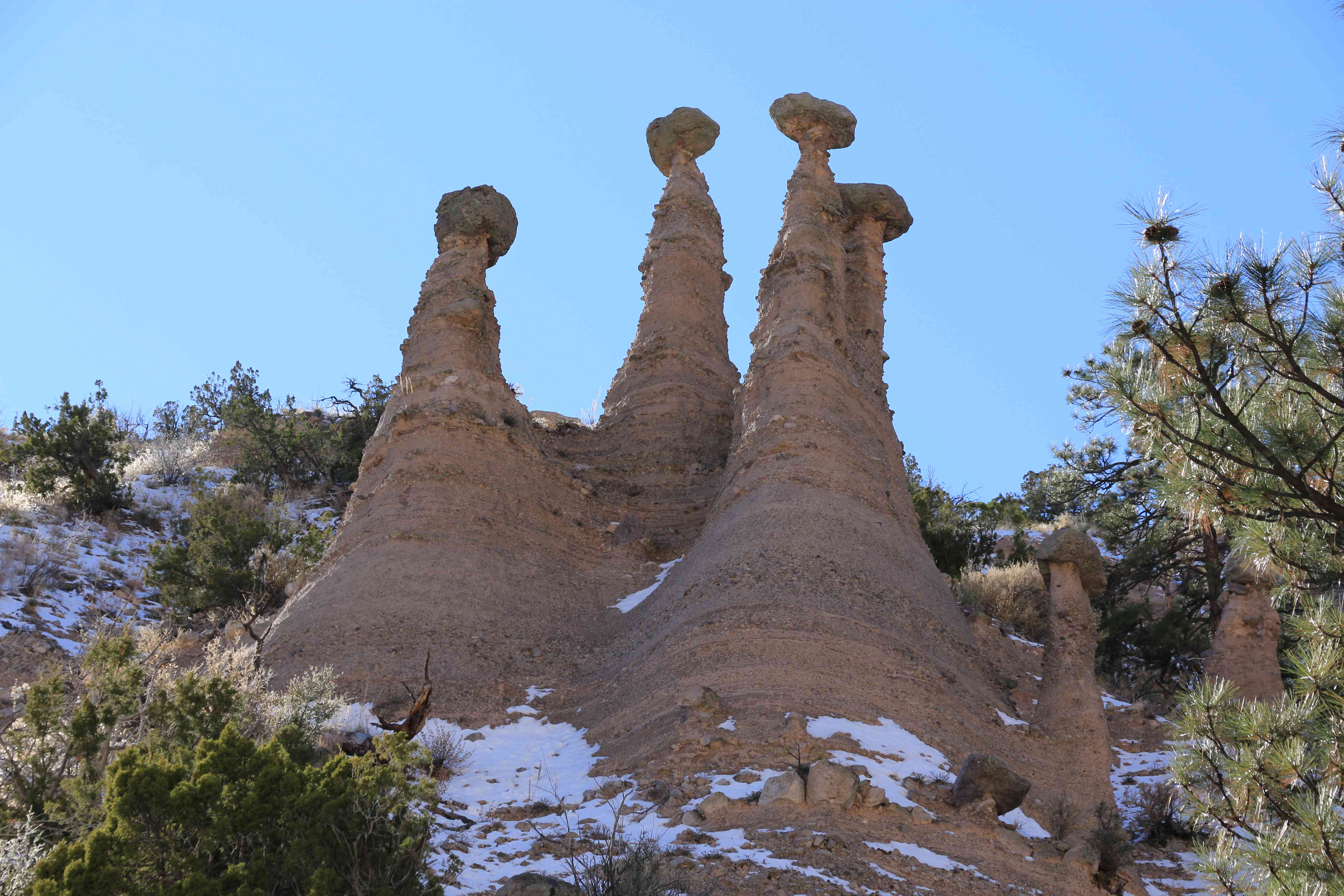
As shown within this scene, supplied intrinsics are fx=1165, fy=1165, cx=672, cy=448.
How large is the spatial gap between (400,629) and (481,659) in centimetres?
96

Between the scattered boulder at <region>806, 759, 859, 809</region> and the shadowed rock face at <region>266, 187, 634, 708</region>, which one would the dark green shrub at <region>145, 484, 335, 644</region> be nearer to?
the shadowed rock face at <region>266, 187, 634, 708</region>

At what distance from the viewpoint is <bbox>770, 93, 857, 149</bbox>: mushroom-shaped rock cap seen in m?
20.3

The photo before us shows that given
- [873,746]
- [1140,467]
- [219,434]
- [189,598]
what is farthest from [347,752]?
[219,434]

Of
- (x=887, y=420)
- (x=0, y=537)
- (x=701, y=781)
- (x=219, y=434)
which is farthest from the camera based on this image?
(x=219, y=434)

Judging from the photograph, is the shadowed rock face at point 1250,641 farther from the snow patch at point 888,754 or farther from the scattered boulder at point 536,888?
the scattered boulder at point 536,888

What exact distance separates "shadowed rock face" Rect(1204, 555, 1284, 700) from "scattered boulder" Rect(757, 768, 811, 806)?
22.3ft

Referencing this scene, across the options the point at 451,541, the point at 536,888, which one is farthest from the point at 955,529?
the point at 536,888

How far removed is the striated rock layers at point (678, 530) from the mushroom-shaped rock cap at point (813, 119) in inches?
1.8

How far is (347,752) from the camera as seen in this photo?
9.80 m

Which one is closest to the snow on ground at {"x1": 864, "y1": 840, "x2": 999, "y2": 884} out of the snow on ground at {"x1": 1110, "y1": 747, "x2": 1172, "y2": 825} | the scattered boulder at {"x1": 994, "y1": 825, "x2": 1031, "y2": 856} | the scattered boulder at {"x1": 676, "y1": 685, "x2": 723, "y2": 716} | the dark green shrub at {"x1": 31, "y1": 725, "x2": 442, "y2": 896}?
the scattered boulder at {"x1": 994, "y1": 825, "x2": 1031, "y2": 856}

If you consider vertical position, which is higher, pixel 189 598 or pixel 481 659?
pixel 189 598

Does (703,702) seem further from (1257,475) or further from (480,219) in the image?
(480,219)

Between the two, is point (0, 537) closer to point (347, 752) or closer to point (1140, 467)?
point (347, 752)

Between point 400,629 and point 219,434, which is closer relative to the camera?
point 400,629
